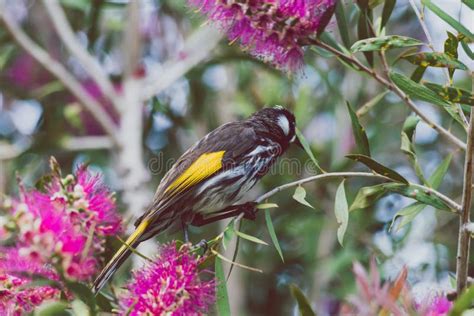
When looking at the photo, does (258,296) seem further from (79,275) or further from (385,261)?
(79,275)

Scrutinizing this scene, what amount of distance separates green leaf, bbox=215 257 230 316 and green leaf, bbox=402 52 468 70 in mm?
715

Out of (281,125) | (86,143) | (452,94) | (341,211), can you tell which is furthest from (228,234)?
(86,143)

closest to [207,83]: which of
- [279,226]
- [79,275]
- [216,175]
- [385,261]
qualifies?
[279,226]

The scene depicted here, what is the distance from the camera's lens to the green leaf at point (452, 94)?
1871 millimetres

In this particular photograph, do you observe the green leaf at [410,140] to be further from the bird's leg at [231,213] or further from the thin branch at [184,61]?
the thin branch at [184,61]

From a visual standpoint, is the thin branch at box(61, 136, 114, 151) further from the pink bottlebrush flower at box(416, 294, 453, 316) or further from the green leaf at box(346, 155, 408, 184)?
the pink bottlebrush flower at box(416, 294, 453, 316)

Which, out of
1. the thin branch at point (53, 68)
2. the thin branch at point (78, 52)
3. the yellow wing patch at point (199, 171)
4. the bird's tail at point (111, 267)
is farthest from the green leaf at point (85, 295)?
the thin branch at point (78, 52)

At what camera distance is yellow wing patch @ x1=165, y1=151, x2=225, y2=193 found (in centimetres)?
277

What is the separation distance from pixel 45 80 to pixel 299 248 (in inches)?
78.3

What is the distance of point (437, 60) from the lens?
1959mm

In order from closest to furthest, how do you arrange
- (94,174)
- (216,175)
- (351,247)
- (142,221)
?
(94,174) < (142,221) < (216,175) < (351,247)

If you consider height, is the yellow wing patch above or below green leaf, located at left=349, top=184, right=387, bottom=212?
below

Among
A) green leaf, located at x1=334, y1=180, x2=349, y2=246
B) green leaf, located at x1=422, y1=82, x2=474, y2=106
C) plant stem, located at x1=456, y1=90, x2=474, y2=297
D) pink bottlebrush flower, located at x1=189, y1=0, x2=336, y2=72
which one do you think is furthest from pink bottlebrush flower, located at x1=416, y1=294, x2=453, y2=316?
pink bottlebrush flower, located at x1=189, y1=0, x2=336, y2=72

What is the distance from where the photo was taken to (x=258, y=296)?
175 inches
